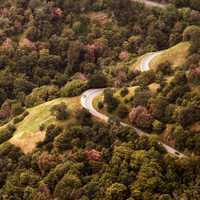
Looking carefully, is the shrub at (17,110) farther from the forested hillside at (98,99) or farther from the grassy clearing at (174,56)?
the grassy clearing at (174,56)

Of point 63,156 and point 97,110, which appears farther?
point 97,110

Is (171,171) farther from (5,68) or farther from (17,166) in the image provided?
(5,68)

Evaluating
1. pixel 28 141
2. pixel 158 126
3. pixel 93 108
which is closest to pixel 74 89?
pixel 93 108

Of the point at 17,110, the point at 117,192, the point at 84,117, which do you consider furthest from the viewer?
the point at 17,110

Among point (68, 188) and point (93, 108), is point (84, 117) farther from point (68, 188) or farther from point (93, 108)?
point (68, 188)

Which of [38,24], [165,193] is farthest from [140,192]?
[38,24]

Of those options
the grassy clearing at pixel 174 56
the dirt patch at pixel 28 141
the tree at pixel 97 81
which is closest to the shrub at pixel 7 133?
the dirt patch at pixel 28 141
